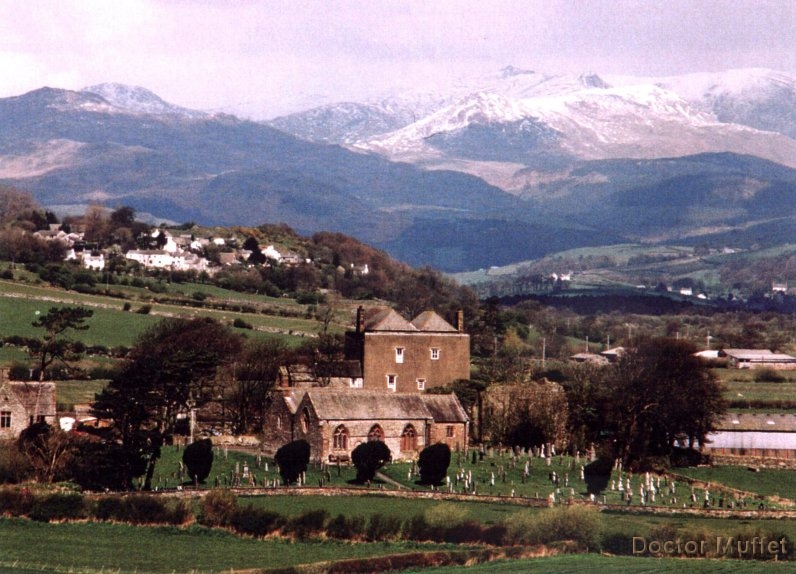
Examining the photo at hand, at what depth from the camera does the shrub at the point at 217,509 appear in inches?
1806

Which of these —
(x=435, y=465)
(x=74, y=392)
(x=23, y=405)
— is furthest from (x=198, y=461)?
(x=74, y=392)

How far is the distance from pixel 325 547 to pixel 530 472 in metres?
16.1

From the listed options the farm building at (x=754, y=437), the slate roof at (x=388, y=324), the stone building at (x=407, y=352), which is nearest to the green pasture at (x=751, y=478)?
the farm building at (x=754, y=437)

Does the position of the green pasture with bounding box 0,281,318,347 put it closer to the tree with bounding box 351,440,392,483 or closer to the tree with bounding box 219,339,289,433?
the tree with bounding box 219,339,289,433

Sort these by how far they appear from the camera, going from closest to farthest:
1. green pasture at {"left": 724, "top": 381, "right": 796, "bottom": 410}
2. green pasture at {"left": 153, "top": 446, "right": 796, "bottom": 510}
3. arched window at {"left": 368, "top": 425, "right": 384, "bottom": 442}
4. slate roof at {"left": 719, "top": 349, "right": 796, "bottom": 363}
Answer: green pasture at {"left": 153, "top": 446, "right": 796, "bottom": 510}, arched window at {"left": 368, "top": 425, "right": 384, "bottom": 442}, green pasture at {"left": 724, "top": 381, "right": 796, "bottom": 410}, slate roof at {"left": 719, "top": 349, "right": 796, "bottom": 363}

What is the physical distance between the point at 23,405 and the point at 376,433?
14659mm

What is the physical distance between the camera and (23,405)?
62.2 m

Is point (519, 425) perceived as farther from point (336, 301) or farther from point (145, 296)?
point (336, 301)

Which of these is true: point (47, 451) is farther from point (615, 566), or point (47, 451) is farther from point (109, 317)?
point (109, 317)

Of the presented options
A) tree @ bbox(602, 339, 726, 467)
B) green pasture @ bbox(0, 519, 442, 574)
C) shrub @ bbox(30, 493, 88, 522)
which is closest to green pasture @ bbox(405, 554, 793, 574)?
green pasture @ bbox(0, 519, 442, 574)

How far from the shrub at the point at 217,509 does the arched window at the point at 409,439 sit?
15539 millimetres

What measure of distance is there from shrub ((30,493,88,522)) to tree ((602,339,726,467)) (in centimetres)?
2393

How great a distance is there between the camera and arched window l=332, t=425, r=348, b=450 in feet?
197

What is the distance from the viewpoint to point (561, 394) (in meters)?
70.1
